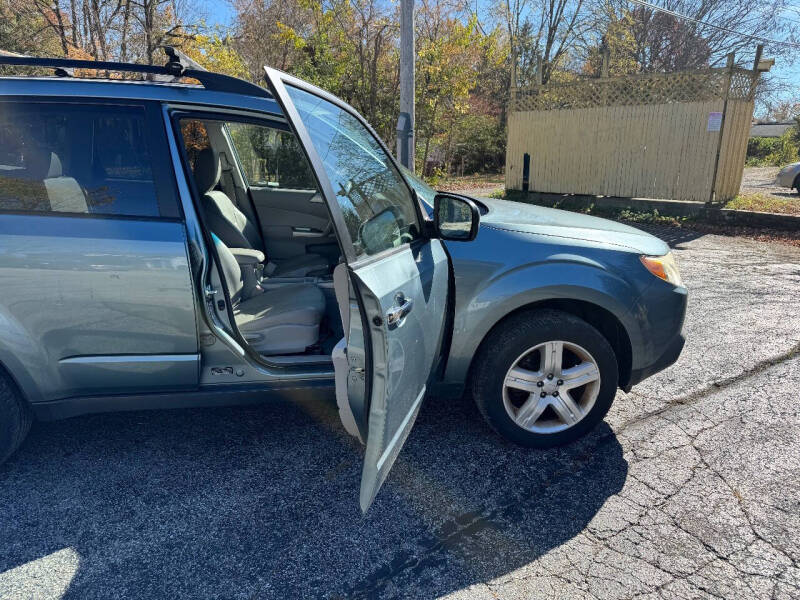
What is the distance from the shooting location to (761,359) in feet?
13.7

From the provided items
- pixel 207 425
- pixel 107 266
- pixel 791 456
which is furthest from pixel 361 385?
pixel 791 456

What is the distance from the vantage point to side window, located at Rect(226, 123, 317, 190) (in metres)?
3.73

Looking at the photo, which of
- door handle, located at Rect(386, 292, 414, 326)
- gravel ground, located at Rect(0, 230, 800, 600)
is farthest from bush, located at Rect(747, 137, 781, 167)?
door handle, located at Rect(386, 292, 414, 326)

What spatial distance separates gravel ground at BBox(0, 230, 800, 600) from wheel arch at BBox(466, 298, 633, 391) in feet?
1.51

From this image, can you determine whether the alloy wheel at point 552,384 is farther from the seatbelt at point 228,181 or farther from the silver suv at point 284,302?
the seatbelt at point 228,181

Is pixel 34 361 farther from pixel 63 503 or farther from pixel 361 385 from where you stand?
pixel 361 385

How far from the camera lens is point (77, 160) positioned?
2504 mm

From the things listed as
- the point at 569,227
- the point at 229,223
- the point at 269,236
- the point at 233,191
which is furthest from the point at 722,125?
the point at 229,223

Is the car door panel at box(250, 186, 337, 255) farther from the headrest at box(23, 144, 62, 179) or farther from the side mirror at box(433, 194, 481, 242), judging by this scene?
the headrest at box(23, 144, 62, 179)

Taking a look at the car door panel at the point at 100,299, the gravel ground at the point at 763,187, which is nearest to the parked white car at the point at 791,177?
the gravel ground at the point at 763,187

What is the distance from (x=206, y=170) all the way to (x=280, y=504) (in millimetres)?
2077

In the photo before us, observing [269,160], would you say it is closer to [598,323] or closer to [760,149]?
[598,323]

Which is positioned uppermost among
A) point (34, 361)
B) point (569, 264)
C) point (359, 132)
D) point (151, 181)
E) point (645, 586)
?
point (359, 132)

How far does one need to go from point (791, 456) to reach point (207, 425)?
327 centimetres
